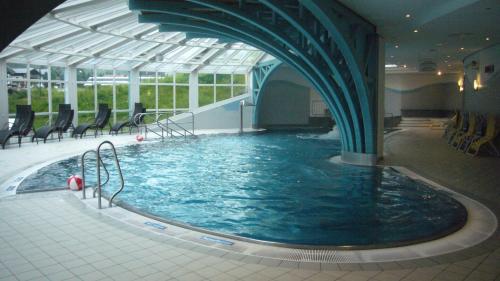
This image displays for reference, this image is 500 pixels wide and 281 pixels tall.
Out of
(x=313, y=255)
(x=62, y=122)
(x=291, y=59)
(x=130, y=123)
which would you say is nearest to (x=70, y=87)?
(x=62, y=122)

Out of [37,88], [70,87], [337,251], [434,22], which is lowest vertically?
[337,251]

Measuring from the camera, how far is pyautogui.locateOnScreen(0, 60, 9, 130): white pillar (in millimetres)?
14883

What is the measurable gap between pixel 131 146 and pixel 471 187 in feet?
37.7

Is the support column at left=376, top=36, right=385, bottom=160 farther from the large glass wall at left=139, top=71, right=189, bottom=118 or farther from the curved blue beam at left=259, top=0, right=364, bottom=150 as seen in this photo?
the large glass wall at left=139, top=71, right=189, bottom=118

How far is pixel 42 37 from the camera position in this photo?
14242 mm

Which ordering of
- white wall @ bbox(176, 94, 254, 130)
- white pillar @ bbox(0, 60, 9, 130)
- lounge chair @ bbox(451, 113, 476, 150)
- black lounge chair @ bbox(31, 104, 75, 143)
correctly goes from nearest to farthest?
lounge chair @ bbox(451, 113, 476, 150) < white pillar @ bbox(0, 60, 9, 130) < black lounge chair @ bbox(31, 104, 75, 143) < white wall @ bbox(176, 94, 254, 130)

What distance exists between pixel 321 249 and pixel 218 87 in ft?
69.8

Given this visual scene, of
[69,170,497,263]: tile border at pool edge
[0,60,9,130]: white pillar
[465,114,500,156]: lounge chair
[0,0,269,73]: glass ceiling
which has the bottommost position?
[69,170,497,263]: tile border at pool edge

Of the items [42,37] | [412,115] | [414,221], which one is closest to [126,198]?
[414,221]

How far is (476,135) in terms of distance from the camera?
13398mm

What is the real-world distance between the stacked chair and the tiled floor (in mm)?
8260

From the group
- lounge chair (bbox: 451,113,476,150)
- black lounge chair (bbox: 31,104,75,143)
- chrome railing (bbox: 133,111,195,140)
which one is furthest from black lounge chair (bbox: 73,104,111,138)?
lounge chair (bbox: 451,113,476,150)

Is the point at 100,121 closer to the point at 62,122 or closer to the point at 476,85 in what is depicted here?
the point at 62,122

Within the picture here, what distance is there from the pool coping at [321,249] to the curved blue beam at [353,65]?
4.69 metres
